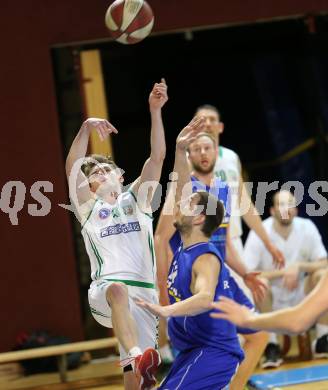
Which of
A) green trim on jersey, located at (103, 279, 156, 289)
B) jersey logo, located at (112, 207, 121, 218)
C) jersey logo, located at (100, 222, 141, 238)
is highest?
jersey logo, located at (112, 207, 121, 218)

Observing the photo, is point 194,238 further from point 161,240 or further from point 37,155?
point 37,155

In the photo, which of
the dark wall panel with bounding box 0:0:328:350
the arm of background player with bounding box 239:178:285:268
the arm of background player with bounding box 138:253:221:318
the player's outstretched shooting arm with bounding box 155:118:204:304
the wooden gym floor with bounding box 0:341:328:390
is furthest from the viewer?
the dark wall panel with bounding box 0:0:328:350

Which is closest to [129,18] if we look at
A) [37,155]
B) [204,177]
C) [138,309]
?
[204,177]

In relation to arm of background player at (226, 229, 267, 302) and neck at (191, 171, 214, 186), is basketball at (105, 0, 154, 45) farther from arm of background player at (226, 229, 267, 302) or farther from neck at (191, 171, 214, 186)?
arm of background player at (226, 229, 267, 302)

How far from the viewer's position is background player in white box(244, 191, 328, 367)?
27.5 feet

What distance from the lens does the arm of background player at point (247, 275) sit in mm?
6477

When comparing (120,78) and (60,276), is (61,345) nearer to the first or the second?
(60,276)

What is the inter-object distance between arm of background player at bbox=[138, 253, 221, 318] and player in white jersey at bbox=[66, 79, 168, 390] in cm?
49

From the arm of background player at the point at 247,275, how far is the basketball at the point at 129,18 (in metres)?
1.73

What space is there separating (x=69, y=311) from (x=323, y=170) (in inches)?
146

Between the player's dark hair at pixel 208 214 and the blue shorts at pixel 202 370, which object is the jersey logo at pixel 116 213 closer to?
the player's dark hair at pixel 208 214

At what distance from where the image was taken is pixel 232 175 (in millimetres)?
7664

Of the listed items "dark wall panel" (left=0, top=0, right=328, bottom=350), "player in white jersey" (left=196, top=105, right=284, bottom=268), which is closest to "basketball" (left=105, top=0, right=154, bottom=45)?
"player in white jersey" (left=196, top=105, right=284, bottom=268)

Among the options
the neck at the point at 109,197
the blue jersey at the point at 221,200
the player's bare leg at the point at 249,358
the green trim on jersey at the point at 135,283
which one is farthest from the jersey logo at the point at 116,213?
the player's bare leg at the point at 249,358
